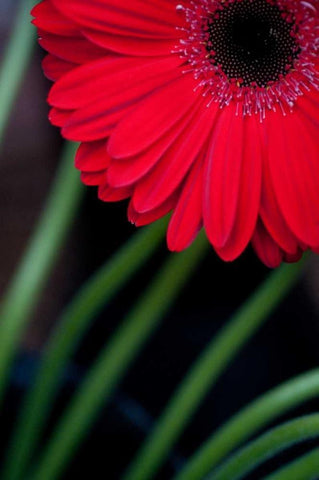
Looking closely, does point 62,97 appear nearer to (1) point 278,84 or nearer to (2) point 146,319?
(1) point 278,84

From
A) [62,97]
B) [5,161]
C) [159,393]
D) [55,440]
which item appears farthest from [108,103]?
[5,161]

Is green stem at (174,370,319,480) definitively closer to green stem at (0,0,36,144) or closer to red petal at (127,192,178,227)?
red petal at (127,192,178,227)

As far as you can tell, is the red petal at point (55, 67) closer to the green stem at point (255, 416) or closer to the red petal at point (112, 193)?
the red petal at point (112, 193)

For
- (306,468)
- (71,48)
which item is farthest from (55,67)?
(306,468)

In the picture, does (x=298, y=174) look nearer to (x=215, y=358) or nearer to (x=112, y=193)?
(x=112, y=193)

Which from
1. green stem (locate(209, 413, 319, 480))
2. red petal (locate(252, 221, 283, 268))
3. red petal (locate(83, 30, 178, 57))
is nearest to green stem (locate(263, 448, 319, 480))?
green stem (locate(209, 413, 319, 480))

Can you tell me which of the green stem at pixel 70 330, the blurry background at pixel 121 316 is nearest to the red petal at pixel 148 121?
the green stem at pixel 70 330
